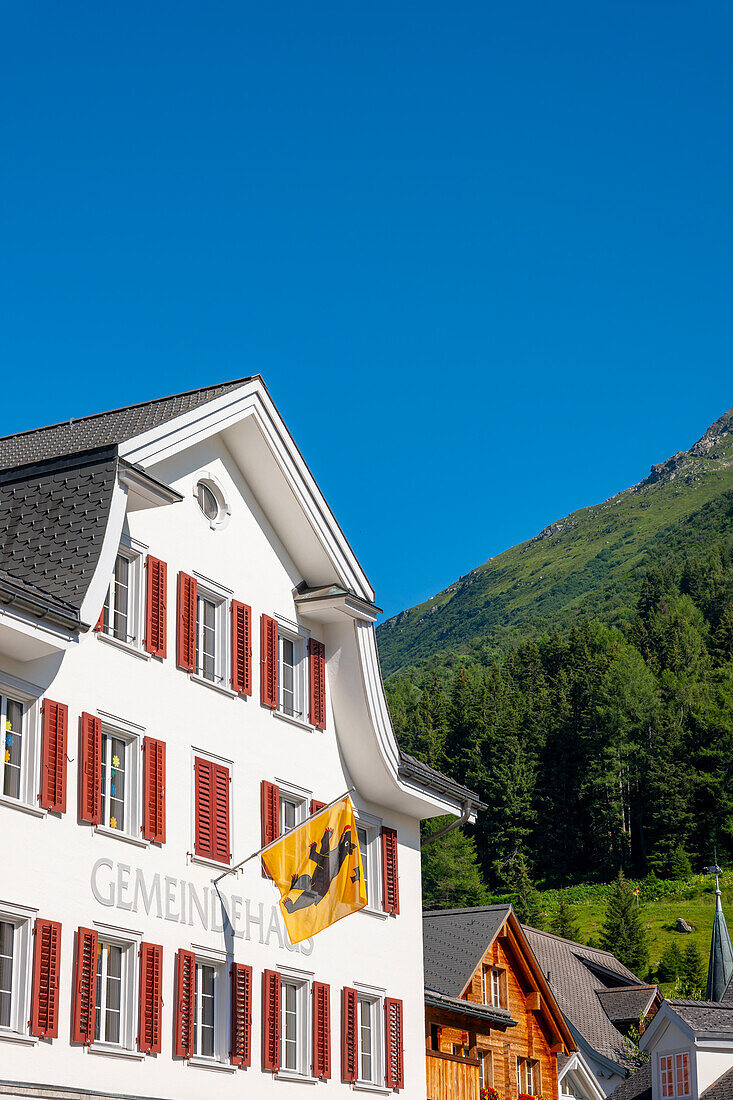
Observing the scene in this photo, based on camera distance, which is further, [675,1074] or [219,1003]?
[675,1074]

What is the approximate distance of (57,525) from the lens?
932 inches

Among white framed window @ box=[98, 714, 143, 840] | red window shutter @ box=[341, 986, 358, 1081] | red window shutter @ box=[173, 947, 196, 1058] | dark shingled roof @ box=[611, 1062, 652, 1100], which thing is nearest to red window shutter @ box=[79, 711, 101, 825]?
white framed window @ box=[98, 714, 143, 840]

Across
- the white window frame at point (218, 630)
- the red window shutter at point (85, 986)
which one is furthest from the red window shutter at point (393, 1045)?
the red window shutter at point (85, 986)

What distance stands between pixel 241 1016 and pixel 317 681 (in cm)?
675

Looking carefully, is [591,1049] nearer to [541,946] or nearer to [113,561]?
[541,946]

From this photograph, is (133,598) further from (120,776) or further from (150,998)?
(150,998)

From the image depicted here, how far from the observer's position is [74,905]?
72.6 ft

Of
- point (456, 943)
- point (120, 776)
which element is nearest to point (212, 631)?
point (120, 776)

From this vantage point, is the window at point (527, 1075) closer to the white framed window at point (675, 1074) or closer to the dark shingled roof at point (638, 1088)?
the white framed window at point (675, 1074)

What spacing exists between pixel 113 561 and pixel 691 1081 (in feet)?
87.3

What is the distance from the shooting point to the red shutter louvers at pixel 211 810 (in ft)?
83.9

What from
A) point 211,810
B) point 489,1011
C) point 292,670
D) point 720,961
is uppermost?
point 720,961

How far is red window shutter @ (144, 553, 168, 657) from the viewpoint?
2516cm

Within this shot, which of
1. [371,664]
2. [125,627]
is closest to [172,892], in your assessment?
[125,627]
